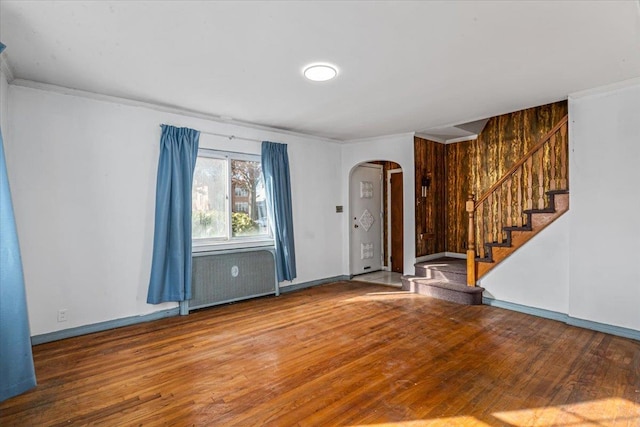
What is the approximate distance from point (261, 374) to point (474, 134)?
5342 millimetres

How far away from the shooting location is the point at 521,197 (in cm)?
440

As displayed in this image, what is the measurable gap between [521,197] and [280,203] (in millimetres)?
3403

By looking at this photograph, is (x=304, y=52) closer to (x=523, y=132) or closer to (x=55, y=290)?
(x=55, y=290)

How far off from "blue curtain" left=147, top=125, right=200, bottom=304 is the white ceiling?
54cm

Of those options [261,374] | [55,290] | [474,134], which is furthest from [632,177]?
[55,290]

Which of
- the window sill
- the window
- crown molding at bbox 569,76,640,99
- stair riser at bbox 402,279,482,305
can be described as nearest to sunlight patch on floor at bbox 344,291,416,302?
stair riser at bbox 402,279,482,305

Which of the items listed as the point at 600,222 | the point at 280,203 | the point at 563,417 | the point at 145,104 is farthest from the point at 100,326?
the point at 600,222

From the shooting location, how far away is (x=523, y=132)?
5.29 meters

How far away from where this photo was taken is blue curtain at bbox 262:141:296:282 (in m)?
5.10

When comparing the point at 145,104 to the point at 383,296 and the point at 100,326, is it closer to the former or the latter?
the point at 100,326

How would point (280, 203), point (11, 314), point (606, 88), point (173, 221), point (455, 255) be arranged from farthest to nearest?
point (455, 255) → point (280, 203) → point (173, 221) → point (606, 88) → point (11, 314)

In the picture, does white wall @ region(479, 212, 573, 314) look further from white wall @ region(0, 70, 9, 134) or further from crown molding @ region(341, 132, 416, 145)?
white wall @ region(0, 70, 9, 134)

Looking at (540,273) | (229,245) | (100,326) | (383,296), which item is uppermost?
(229,245)

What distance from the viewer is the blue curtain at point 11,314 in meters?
2.38
